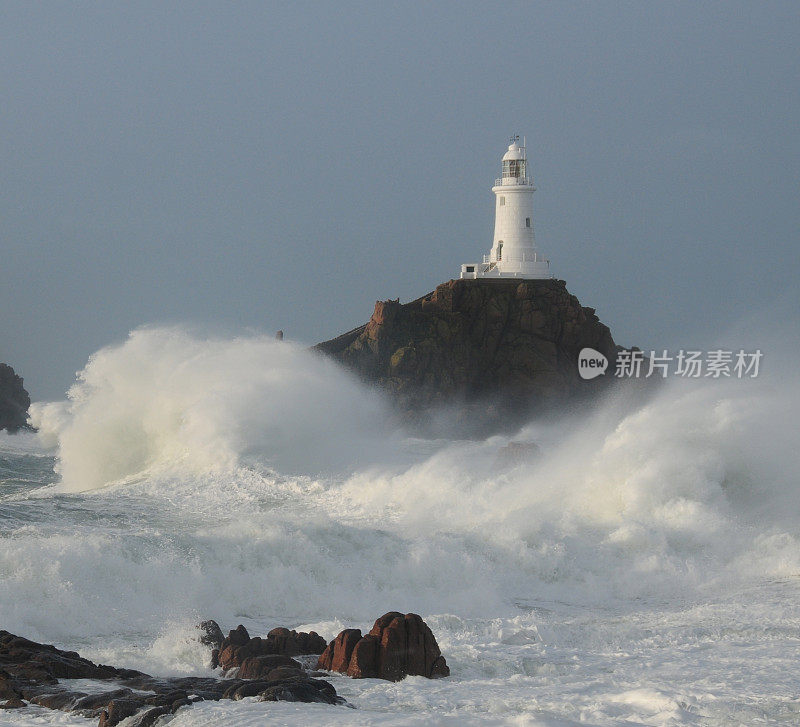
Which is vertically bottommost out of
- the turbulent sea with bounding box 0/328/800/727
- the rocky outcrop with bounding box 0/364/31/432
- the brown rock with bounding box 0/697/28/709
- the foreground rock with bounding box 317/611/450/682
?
the brown rock with bounding box 0/697/28/709

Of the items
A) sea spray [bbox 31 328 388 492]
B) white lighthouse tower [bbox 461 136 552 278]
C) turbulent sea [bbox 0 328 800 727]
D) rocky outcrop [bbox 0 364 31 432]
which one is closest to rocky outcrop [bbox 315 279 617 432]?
white lighthouse tower [bbox 461 136 552 278]

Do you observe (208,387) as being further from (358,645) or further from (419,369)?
(358,645)

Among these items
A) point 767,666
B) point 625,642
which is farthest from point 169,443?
point 767,666

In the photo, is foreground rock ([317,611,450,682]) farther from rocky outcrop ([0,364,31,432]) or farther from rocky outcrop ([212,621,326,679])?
→ rocky outcrop ([0,364,31,432])

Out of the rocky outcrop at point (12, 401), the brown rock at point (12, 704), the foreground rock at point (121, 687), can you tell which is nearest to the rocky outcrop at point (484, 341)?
the rocky outcrop at point (12, 401)

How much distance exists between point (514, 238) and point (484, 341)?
3.94 m

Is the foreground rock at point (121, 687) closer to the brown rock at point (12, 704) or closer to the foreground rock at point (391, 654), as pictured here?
the brown rock at point (12, 704)

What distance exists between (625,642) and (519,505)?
6654mm

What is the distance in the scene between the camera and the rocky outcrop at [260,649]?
889 centimetres

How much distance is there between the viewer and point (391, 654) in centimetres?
905

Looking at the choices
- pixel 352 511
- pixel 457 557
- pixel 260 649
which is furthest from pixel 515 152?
pixel 260 649

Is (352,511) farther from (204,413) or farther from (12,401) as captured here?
(12,401)

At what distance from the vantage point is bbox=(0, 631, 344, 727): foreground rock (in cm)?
755

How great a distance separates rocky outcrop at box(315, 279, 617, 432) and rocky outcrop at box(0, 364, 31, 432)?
55.2 ft
